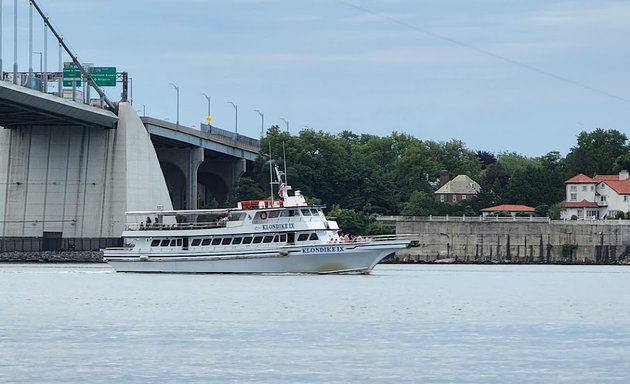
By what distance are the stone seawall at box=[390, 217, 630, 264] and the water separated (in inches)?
1603

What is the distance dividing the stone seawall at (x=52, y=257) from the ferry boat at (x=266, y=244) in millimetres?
25574

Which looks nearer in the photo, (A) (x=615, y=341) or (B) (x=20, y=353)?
(B) (x=20, y=353)

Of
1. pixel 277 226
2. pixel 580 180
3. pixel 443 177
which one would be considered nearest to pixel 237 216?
pixel 277 226

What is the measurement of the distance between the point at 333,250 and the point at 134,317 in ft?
92.3

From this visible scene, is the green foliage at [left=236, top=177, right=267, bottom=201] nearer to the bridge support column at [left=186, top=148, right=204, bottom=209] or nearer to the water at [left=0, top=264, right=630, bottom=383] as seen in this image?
the bridge support column at [left=186, top=148, right=204, bottom=209]

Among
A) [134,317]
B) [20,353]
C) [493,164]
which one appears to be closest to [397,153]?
[493,164]

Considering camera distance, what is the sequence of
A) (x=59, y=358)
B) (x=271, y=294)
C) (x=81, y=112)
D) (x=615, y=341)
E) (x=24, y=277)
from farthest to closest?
1. (x=81, y=112)
2. (x=24, y=277)
3. (x=271, y=294)
4. (x=615, y=341)
5. (x=59, y=358)

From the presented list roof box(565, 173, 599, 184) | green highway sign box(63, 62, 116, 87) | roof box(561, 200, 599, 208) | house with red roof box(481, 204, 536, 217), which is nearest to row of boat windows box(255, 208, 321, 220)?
green highway sign box(63, 62, 116, 87)

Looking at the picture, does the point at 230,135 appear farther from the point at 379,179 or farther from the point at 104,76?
the point at 104,76

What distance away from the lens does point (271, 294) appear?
69.5m

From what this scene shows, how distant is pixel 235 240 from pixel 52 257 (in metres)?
31.3

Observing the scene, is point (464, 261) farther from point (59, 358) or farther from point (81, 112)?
point (59, 358)

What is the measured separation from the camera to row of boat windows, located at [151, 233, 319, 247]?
83750 millimetres

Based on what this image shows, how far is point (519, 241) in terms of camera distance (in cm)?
12456
